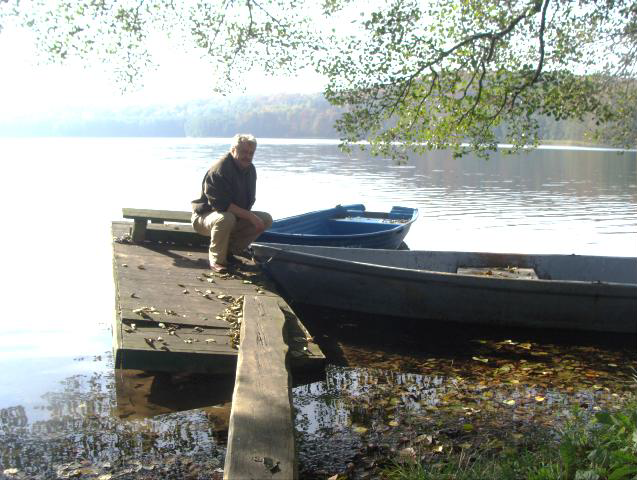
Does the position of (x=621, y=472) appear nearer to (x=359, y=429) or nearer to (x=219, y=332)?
(x=359, y=429)

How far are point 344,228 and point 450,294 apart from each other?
5419 millimetres

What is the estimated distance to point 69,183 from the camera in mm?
37688

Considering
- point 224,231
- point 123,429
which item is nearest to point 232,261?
point 224,231

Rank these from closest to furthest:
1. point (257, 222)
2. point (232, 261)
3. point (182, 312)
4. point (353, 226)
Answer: point (182, 312), point (257, 222), point (232, 261), point (353, 226)

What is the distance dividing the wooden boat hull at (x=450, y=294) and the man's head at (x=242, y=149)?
1429 mm

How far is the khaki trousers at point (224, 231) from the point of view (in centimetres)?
905

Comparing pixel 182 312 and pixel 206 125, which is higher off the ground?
pixel 206 125

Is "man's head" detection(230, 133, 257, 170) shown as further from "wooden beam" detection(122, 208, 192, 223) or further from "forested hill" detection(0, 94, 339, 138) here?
"forested hill" detection(0, 94, 339, 138)

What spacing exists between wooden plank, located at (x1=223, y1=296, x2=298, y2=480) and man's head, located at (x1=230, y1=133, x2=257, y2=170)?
2.81 metres

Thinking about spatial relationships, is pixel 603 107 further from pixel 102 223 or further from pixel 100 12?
pixel 102 223

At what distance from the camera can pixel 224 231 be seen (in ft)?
29.7

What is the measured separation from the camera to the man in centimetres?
888

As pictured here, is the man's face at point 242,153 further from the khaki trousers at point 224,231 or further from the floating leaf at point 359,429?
the floating leaf at point 359,429

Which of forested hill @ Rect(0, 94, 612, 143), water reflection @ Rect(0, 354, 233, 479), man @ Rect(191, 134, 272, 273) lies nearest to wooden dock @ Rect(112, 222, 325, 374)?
man @ Rect(191, 134, 272, 273)
